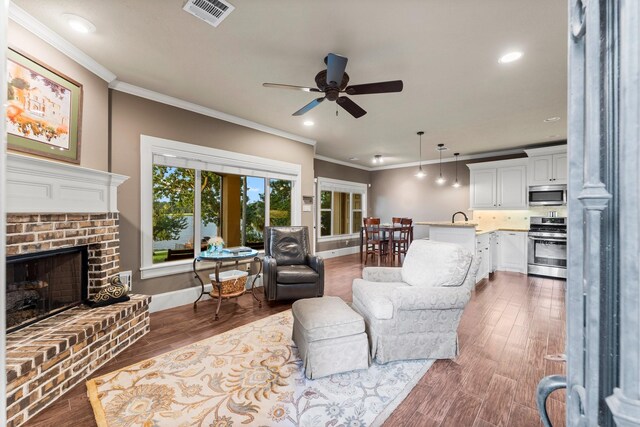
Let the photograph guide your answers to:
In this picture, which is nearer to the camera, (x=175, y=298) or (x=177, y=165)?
(x=175, y=298)

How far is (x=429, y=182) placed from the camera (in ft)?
24.8

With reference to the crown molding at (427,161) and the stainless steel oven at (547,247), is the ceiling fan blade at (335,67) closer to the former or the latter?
the crown molding at (427,161)

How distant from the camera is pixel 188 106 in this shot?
359cm

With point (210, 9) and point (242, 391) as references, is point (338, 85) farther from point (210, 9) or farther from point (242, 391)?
point (242, 391)

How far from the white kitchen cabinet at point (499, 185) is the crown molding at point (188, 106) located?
4.42 m

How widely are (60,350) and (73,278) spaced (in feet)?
2.88

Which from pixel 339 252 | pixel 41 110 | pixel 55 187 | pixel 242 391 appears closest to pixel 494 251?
pixel 339 252

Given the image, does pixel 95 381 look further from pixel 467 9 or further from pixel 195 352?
pixel 467 9

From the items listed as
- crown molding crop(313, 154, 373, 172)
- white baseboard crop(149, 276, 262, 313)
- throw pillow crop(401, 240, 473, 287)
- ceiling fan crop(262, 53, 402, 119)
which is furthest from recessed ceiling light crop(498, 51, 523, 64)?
crown molding crop(313, 154, 373, 172)

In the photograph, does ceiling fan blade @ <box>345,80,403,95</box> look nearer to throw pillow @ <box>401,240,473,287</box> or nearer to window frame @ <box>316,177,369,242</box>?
throw pillow @ <box>401,240,473,287</box>

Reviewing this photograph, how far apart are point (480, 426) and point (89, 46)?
4.14 meters

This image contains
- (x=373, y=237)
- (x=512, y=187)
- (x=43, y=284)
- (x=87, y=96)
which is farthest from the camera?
(x=373, y=237)

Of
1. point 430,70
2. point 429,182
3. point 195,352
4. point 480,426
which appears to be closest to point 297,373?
point 195,352

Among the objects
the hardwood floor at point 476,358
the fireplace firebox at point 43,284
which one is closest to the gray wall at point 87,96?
the fireplace firebox at point 43,284
